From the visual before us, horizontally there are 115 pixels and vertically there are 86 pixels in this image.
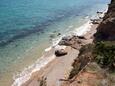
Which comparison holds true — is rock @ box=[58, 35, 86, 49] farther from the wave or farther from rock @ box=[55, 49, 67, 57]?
rock @ box=[55, 49, 67, 57]

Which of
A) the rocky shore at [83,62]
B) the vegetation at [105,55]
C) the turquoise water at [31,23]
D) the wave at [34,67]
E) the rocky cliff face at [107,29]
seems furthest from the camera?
the turquoise water at [31,23]

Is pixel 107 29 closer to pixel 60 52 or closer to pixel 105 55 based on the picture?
pixel 60 52

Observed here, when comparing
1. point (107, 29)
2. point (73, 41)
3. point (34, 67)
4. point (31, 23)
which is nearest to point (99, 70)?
point (34, 67)

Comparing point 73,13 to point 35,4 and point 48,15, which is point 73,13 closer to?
point 48,15

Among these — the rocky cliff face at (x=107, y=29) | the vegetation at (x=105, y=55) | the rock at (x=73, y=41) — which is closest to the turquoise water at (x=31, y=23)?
the rock at (x=73, y=41)

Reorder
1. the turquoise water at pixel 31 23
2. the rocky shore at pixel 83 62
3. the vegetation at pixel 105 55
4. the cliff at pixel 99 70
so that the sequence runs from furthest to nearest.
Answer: the turquoise water at pixel 31 23, the vegetation at pixel 105 55, the rocky shore at pixel 83 62, the cliff at pixel 99 70

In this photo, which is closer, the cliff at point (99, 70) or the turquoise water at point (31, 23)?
the cliff at point (99, 70)

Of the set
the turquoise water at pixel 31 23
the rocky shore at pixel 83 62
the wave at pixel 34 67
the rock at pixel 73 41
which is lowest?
the turquoise water at pixel 31 23

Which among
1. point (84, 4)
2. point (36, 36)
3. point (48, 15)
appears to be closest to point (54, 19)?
point (48, 15)

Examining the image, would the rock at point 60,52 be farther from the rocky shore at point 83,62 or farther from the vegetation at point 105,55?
the vegetation at point 105,55
